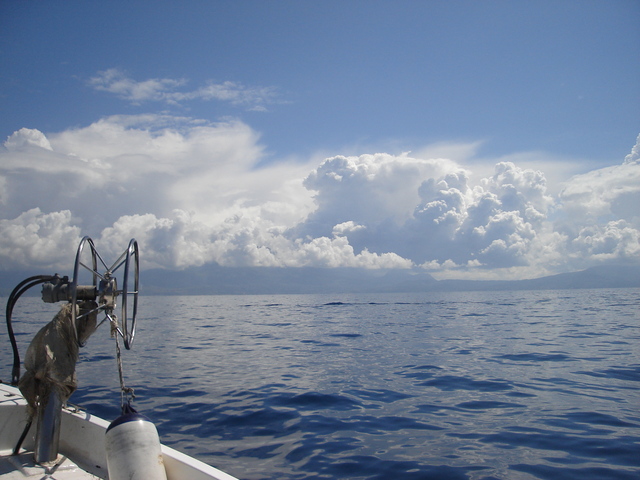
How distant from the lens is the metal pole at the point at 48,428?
589 centimetres

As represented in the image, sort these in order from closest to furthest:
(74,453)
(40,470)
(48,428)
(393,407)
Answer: (40,470)
(48,428)
(74,453)
(393,407)

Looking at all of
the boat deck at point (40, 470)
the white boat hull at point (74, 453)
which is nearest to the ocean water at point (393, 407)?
the white boat hull at point (74, 453)

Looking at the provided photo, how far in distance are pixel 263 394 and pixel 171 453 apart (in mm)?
7028

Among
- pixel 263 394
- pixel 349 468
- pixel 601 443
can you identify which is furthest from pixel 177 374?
pixel 601 443

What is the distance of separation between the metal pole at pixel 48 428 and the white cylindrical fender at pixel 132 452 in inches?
57.6

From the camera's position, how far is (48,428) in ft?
19.4

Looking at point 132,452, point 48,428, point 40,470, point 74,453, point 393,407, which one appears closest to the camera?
point 132,452

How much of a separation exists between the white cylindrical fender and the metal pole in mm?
1463

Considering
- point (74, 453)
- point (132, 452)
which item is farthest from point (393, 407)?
point (132, 452)

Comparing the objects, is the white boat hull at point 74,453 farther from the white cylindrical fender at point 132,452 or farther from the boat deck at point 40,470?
the white cylindrical fender at point 132,452

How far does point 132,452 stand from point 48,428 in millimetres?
1820

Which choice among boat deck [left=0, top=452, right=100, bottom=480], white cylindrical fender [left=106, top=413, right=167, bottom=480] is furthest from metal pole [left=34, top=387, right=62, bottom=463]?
A: white cylindrical fender [left=106, top=413, right=167, bottom=480]

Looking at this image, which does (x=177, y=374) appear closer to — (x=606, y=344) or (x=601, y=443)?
(x=601, y=443)

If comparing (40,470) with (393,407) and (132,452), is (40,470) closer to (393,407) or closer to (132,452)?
(132,452)
